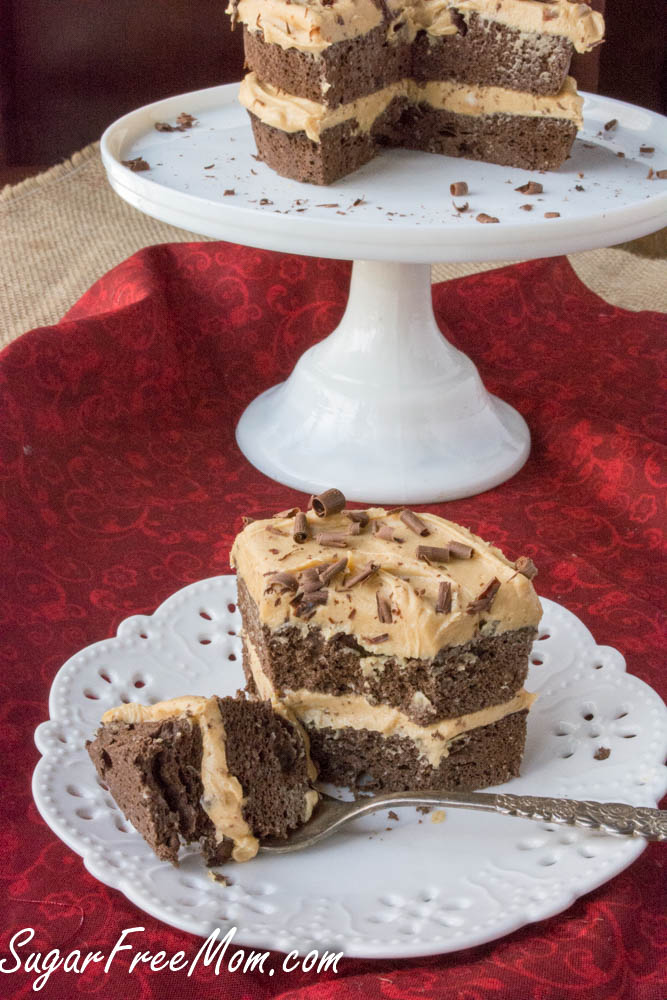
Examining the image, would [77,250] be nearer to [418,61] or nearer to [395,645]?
[418,61]

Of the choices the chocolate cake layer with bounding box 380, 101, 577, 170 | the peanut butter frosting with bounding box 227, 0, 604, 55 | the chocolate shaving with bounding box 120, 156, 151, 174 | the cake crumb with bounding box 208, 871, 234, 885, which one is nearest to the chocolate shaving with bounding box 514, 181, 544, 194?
the chocolate cake layer with bounding box 380, 101, 577, 170

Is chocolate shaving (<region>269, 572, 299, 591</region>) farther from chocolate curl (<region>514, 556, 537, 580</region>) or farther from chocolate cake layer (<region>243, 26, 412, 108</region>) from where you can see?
chocolate cake layer (<region>243, 26, 412, 108</region>)

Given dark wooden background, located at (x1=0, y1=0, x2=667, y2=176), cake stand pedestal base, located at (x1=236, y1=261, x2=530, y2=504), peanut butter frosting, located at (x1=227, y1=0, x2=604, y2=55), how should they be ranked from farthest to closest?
dark wooden background, located at (x1=0, y1=0, x2=667, y2=176)
cake stand pedestal base, located at (x1=236, y1=261, x2=530, y2=504)
peanut butter frosting, located at (x1=227, y1=0, x2=604, y2=55)

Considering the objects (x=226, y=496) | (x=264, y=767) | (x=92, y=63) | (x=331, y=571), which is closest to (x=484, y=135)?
(x=226, y=496)

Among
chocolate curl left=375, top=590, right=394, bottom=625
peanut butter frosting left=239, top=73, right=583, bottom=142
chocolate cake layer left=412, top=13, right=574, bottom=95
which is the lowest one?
chocolate curl left=375, top=590, right=394, bottom=625

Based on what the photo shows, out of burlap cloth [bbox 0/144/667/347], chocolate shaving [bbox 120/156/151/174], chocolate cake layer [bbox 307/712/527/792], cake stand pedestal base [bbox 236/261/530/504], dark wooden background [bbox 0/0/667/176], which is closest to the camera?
chocolate cake layer [bbox 307/712/527/792]

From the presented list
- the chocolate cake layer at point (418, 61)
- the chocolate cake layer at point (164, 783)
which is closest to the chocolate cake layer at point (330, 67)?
the chocolate cake layer at point (418, 61)

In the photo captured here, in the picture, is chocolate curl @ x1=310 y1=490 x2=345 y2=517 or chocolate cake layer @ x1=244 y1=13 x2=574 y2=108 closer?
chocolate curl @ x1=310 y1=490 x2=345 y2=517
